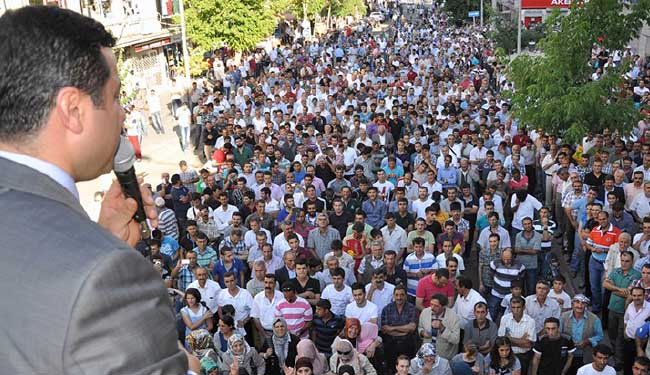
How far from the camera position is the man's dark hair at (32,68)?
1.31m

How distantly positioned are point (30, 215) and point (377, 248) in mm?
8550

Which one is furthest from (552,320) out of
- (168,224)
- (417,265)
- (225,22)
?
(225,22)

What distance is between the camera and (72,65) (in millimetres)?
1345

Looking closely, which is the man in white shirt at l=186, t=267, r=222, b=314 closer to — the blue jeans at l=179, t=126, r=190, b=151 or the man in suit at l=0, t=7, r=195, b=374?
the man in suit at l=0, t=7, r=195, b=374

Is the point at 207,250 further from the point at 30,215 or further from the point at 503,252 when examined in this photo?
the point at 30,215

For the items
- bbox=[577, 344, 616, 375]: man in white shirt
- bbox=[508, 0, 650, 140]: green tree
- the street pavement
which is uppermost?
bbox=[508, 0, 650, 140]: green tree

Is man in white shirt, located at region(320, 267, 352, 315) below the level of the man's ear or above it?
below

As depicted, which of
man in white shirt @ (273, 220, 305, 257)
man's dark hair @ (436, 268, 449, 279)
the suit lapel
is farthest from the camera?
man in white shirt @ (273, 220, 305, 257)

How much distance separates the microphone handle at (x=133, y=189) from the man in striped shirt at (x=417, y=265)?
783cm

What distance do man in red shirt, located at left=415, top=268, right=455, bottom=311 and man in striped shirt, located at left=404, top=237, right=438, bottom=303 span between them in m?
0.59

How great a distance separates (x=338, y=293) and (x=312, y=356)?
4.20ft

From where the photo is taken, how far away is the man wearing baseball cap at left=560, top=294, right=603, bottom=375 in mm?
8117

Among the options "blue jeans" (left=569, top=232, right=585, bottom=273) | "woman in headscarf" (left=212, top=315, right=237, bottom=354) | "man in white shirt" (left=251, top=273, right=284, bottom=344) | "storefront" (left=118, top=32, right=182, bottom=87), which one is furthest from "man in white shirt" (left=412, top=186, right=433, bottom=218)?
"storefront" (left=118, top=32, right=182, bottom=87)

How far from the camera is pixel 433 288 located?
8.81 meters
